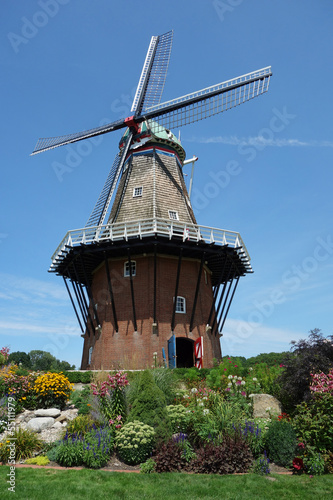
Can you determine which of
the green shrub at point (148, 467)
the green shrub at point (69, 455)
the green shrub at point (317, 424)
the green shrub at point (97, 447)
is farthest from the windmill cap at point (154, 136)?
the green shrub at point (148, 467)

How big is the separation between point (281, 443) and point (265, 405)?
2328mm

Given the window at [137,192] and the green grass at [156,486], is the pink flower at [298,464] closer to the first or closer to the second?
the green grass at [156,486]

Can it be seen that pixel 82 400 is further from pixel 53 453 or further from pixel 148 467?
pixel 148 467

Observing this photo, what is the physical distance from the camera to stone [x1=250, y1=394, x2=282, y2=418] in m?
11.7

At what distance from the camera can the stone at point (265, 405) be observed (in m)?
11.7

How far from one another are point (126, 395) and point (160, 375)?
1423 mm

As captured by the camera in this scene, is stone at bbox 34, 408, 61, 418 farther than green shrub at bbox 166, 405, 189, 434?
Yes

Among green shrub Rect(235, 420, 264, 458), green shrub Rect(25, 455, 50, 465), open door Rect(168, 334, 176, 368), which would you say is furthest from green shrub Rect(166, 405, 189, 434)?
open door Rect(168, 334, 176, 368)

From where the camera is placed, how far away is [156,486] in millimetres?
8094

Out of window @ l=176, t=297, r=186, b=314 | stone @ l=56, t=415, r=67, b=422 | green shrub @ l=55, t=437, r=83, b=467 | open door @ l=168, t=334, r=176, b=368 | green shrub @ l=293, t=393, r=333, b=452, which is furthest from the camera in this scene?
window @ l=176, t=297, r=186, b=314

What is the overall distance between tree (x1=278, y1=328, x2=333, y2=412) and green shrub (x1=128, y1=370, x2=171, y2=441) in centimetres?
374

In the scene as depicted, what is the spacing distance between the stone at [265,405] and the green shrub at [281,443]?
64.4 inches

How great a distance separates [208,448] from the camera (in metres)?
9.48

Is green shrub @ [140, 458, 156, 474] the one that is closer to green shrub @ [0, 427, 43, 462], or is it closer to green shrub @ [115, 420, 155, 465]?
green shrub @ [115, 420, 155, 465]
